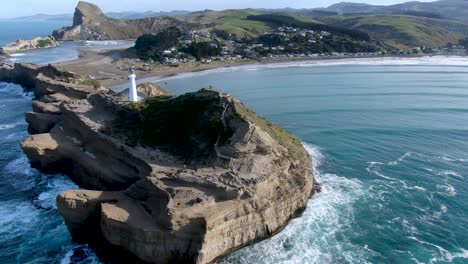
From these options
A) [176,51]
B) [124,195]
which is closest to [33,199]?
[124,195]

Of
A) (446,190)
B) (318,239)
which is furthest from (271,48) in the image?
(318,239)

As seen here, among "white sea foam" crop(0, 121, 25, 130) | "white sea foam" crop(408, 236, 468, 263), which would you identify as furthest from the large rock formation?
"white sea foam" crop(408, 236, 468, 263)

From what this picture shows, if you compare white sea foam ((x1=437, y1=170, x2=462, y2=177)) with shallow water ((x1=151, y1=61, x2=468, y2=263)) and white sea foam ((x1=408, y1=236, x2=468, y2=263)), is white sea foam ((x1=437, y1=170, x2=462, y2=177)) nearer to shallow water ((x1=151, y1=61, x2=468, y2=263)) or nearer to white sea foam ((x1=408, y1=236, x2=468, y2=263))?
shallow water ((x1=151, y1=61, x2=468, y2=263))

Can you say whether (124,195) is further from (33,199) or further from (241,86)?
(241,86)

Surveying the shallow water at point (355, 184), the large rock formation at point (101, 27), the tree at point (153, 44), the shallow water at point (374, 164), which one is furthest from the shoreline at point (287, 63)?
the large rock formation at point (101, 27)

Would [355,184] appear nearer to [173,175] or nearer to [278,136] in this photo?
[278,136]

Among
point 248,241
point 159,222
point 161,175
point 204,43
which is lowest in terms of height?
point 248,241

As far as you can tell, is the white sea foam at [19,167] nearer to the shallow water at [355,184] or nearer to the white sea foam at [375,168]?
the shallow water at [355,184]
